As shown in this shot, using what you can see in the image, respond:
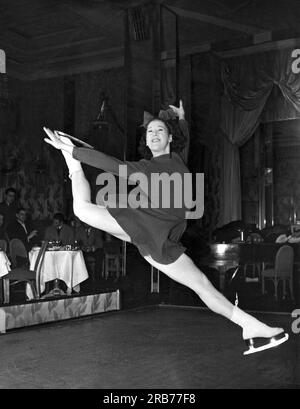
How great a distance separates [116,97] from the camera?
8.77 meters

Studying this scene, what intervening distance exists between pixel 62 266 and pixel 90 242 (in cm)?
271

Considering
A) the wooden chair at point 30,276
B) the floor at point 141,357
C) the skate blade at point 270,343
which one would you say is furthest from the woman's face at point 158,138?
the wooden chair at point 30,276

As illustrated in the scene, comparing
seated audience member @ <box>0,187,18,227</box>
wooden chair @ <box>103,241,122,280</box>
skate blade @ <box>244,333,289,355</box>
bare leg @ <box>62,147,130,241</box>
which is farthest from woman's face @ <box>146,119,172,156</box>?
wooden chair @ <box>103,241,122,280</box>

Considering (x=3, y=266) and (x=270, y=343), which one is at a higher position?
(x=3, y=266)

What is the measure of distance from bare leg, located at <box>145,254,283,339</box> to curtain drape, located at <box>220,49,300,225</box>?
17.4 ft

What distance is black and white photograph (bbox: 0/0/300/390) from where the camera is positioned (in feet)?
8.83

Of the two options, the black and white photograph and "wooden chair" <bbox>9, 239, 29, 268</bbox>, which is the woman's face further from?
"wooden chair" <bbox>9, 239, 29, 268</bbox>

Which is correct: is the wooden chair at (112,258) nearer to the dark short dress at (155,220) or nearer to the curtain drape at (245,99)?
the curtain drape at (245,99)

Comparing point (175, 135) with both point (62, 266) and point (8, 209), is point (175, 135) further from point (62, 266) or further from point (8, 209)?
point (8, 209)

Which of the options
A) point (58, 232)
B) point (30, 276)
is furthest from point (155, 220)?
point (58, 232)

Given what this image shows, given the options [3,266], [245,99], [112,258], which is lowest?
[112,258]

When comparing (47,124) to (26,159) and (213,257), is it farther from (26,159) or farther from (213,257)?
(213,257)

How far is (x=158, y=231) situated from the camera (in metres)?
2.63

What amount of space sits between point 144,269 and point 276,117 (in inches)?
145
